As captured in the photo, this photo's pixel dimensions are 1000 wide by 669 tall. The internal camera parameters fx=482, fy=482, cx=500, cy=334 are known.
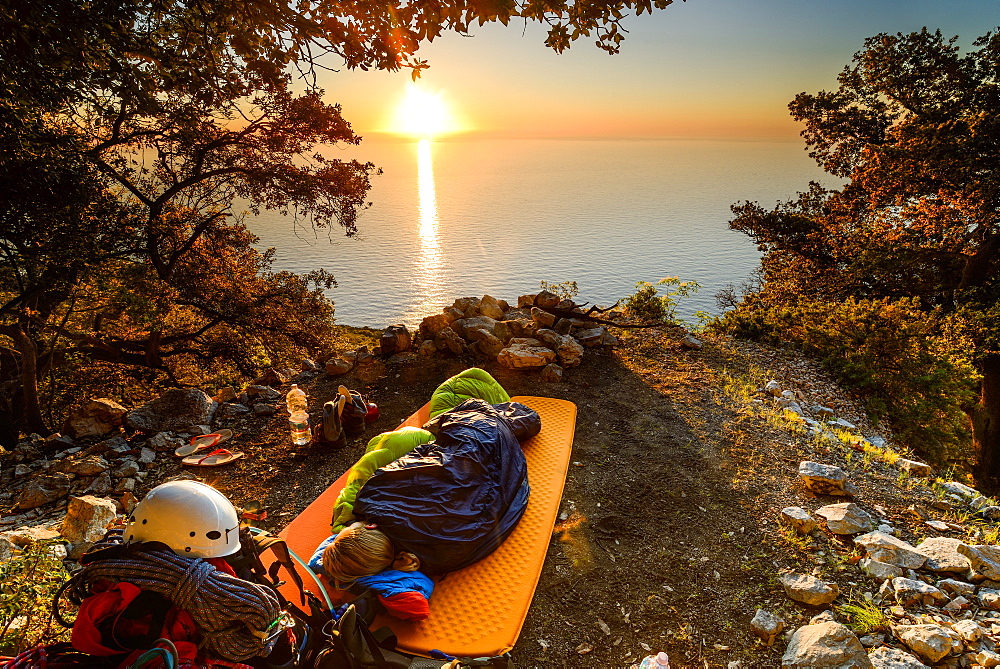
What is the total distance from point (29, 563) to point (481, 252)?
21.2 meters

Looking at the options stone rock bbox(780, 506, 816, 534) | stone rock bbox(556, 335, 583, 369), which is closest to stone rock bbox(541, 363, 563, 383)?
stone rock bbox(556, 335, 583, 369)

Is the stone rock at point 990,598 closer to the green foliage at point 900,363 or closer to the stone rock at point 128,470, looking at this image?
the green foliage at point 900,363

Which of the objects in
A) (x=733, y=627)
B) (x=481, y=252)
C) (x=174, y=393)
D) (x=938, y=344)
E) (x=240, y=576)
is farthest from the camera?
(x=481, y=252)

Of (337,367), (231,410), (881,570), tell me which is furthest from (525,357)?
(881,570)

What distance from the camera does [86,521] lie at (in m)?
3.29

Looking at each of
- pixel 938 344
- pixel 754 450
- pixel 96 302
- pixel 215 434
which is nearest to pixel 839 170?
pixel 938 344

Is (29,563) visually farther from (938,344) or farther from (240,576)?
(938,344)

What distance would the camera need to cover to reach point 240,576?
2162mm

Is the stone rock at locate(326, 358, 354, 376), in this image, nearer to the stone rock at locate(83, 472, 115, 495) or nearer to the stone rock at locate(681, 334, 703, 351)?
the stone rock at locate(83, 472, 115, 495)

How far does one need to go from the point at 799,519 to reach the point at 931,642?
1067mm

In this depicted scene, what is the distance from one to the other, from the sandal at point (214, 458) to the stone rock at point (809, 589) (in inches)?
185

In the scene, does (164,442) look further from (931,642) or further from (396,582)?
(931,642)

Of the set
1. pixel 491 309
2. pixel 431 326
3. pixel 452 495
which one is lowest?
pixel 452 495

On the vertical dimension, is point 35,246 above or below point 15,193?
below
